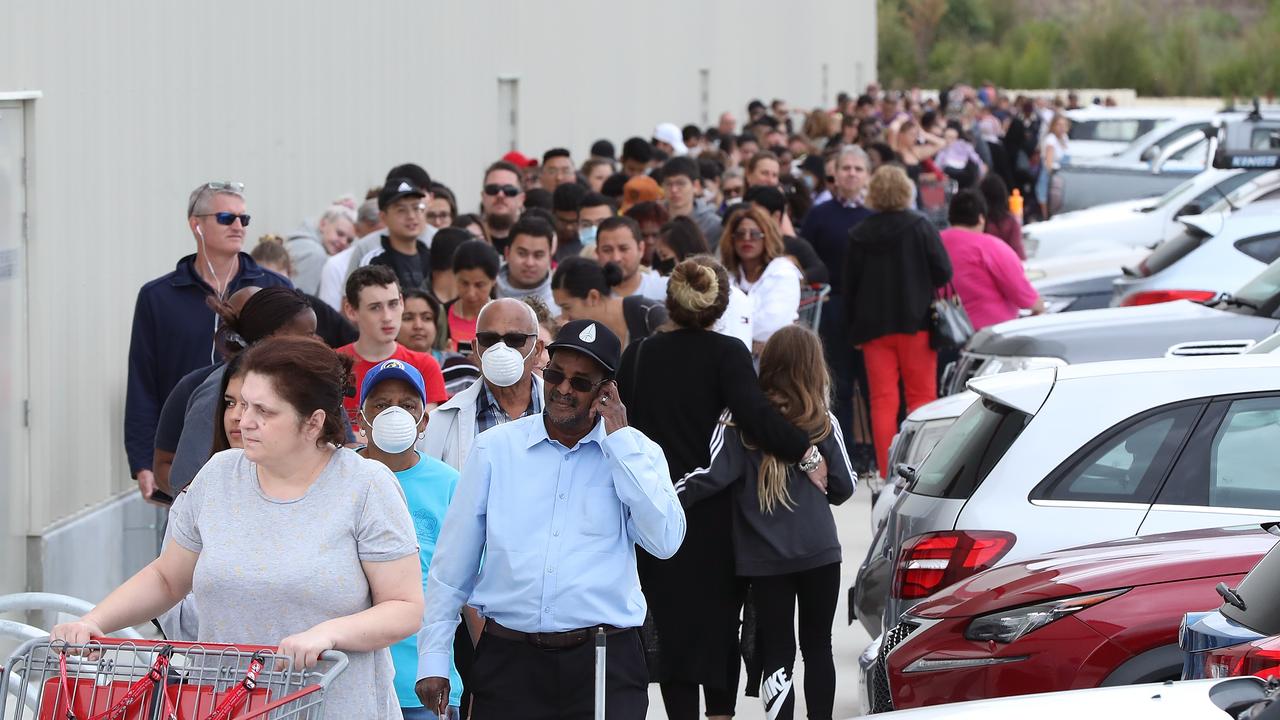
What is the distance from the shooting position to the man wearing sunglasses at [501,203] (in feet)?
38.0

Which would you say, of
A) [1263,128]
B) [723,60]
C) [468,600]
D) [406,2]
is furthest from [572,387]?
[723,60]

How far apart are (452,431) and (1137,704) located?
9.15 ft

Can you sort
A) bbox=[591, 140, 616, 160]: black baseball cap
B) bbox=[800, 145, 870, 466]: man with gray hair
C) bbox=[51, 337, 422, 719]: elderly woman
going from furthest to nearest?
bbox=[591, 140, 616, 160]: black baseball cap → bbox=[800, 145, 870, 466]: man with gray hair → bbox=[51, 337, 422, 719]: elderly woman

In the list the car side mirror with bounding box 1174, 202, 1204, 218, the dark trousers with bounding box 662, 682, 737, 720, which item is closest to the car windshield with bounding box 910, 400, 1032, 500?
the dark trousers with bounding box 662, 682, 737, 720

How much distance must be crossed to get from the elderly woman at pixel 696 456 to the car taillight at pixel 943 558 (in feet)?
1.75

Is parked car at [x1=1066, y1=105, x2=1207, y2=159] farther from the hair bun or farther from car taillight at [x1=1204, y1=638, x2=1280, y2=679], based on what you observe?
car taillight at [x1=1204, y1=638, x2=1280, y2=679]

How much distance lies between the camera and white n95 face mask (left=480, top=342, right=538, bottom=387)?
20.1 ft

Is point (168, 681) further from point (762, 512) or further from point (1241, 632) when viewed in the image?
point (762, 512)

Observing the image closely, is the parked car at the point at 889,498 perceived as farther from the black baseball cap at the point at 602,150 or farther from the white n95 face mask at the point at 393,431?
the black baseball cap at the point at 602,150

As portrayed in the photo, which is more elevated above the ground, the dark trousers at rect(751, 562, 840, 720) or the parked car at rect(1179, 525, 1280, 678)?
the parked car at rect(1179, 525, 1280, 678)

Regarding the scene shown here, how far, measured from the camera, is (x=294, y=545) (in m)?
4.18

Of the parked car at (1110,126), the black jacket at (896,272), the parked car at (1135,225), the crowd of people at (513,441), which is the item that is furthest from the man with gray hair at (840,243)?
the parked car at (1110,126)

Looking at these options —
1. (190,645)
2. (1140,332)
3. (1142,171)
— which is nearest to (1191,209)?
(1142,171)

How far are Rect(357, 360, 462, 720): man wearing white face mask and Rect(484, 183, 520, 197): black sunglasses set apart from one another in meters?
6.48
